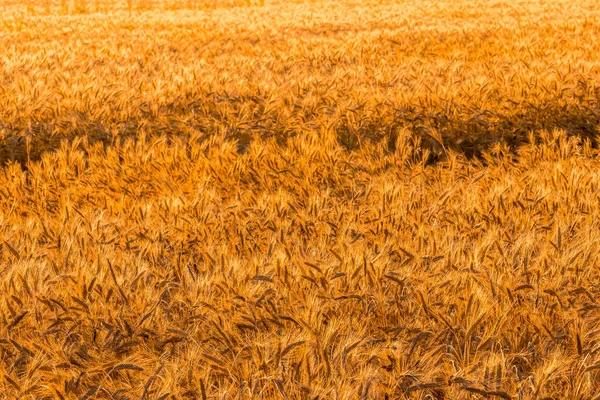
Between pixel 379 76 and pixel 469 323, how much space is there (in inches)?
158

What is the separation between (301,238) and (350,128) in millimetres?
1735

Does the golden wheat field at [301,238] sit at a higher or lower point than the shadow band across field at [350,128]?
higher

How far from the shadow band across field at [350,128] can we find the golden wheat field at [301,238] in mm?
17

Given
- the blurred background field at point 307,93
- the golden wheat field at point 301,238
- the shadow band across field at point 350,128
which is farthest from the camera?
the blurred background field at point 307,93

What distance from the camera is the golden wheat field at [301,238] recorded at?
1.45 m

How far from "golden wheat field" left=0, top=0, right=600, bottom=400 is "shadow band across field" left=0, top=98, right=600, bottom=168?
2 centimetres

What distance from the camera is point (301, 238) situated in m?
2.31

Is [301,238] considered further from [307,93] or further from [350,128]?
[307,93]

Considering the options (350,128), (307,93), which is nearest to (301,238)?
(350,128)

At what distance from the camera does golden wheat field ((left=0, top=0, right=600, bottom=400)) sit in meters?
1.45

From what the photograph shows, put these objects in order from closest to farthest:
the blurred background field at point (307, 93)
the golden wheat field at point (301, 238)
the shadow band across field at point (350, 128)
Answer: the golden wheat field at point (301, 238), the shadow band across field at point (350, 128), the blurred background field at point (307, 93)

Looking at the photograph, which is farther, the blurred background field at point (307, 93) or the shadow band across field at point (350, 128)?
the blurred background field at point (307, 93)

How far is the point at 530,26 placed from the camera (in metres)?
10.6

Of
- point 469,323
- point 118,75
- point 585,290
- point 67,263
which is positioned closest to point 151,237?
point 67,263
